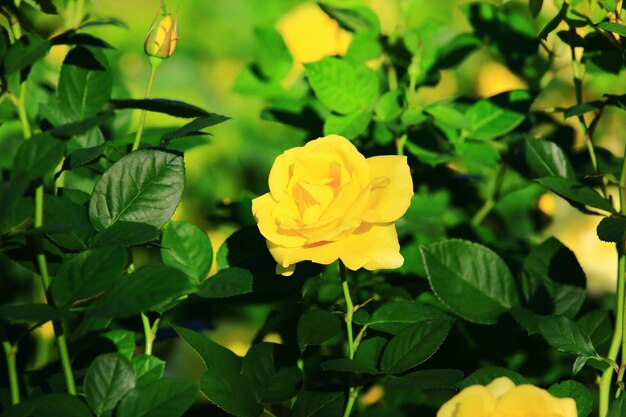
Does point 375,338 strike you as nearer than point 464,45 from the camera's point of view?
Yes

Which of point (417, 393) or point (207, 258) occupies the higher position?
point (207, 258)

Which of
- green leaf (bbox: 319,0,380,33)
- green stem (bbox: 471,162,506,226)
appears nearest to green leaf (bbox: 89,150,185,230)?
green leaf (bbox: 319,0,380,33)

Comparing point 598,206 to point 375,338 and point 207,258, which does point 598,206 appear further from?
point 207,258

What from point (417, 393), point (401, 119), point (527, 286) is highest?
point (401, 119)

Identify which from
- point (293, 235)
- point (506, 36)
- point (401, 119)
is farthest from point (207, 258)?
point (506, 36)

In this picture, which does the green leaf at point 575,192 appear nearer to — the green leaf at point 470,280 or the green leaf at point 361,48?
the green leaf at point 470,280

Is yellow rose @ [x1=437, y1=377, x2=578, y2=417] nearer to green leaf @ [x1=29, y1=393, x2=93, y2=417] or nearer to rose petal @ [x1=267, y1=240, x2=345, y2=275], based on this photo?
rose petal @ [x1=267, y1=240, x2=345, y2=275]

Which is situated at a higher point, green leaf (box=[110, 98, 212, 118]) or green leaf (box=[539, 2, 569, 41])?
green leaf (box=[539, 2, 569, 41])
